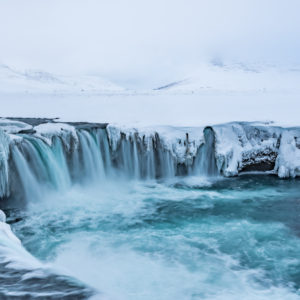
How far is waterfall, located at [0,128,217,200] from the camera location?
797 centimetres

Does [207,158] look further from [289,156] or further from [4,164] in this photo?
[4,164]

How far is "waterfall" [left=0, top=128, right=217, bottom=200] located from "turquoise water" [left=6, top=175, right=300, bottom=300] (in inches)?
15.6

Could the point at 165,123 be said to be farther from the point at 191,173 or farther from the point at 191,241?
the point at 191,241

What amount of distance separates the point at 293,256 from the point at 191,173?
5357 millimetres

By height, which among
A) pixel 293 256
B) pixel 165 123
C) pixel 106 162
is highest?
pixel 165 123

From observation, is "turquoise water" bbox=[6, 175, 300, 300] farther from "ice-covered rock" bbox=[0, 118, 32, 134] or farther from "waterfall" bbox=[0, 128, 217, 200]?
"ice-covered rock" bbox=[0, 118, 32, 134]

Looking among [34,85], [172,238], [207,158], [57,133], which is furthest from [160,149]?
[34,85]

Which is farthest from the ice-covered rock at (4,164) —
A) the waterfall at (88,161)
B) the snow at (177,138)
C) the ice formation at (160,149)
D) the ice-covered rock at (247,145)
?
the ice-covered rock at (247,145)

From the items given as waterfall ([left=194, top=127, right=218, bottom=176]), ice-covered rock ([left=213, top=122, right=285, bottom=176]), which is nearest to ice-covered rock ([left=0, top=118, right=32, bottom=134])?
waterfall ([left=194, top=127, right=218, bottom=176])

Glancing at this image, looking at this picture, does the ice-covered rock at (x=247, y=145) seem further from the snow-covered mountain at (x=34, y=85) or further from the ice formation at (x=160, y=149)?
the snow-covered mountain at (x=34, y=85)

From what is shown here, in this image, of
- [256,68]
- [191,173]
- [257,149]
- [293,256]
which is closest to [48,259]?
[293,256]

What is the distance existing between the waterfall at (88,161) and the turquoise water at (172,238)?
396mm

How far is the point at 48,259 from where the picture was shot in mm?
5438

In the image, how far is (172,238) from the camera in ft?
20.5
